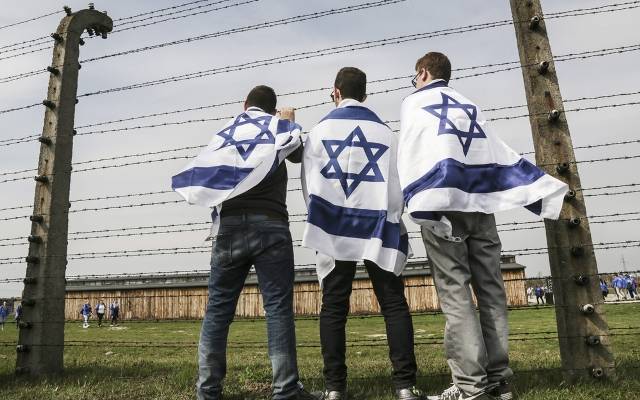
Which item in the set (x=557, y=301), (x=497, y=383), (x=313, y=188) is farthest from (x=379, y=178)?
(x=557, y=301)

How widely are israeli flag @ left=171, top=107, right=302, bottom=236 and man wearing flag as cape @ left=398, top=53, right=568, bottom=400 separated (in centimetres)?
82

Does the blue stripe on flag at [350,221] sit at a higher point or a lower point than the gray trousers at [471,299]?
higher

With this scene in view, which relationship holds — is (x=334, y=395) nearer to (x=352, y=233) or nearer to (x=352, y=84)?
(x=352, y=233)

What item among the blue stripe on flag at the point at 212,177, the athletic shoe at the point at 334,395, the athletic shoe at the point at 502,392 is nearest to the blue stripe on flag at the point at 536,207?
the athletic shoe at the point at 502,392

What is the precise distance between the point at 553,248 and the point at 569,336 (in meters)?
0.64

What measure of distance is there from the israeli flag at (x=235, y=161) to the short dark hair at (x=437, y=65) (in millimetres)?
976

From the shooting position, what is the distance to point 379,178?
3340 mm

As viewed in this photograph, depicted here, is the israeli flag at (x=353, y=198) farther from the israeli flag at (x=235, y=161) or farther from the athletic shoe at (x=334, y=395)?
the athletic shoe at (x=334, y=395)

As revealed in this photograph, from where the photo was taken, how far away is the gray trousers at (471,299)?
287 centimetres

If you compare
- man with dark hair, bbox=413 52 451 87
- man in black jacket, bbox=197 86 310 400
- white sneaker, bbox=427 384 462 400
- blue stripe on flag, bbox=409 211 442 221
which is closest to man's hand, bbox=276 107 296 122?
man in black jacket, bbox=197 86 310 400

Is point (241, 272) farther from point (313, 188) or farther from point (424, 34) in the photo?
point (424, 34)

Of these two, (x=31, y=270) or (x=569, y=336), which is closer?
(x=569, y=336)

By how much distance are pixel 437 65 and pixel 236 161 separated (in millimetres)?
1503

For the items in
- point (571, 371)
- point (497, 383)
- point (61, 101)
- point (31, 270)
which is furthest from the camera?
point (61, 101)
